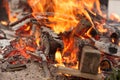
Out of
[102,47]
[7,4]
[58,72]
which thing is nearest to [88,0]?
[102,47]

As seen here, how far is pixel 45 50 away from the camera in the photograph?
15.1 feet

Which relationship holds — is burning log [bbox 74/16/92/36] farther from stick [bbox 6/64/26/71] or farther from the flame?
stick [bbox 6/64/26/71]

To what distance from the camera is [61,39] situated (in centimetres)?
460

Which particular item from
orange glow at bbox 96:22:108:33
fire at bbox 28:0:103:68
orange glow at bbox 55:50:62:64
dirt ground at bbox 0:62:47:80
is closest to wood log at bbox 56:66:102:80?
dirt ground at bbox 0:62:47:80

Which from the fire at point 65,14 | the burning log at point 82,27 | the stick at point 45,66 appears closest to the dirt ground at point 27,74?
the stick at point 45,66

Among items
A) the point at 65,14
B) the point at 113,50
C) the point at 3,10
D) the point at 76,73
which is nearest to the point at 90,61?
the point at 76,73

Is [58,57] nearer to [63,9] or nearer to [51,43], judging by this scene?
[51,43]

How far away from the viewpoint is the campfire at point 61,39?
3.94m

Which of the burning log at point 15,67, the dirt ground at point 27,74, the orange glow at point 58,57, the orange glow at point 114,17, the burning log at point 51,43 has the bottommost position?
the dirt ground at point 27,74

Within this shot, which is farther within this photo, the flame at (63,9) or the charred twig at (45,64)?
the flame at (63,9)

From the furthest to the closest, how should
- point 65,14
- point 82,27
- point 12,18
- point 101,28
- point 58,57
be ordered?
point 12,18, point 101,28, point 65,14, point 82,27, point 58,57

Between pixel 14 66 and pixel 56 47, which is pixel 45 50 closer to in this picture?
pixel 56 47

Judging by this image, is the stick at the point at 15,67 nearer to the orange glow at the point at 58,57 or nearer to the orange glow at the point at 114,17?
the orange glow at the point at 58,57

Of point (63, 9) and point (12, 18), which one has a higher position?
point (63, 9)
